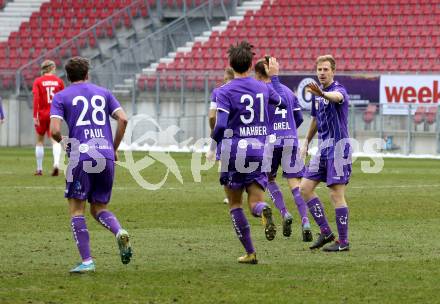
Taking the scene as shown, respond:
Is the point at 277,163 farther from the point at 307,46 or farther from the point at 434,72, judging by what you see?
the point at 307,46

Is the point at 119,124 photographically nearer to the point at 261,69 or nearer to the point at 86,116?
the point at 86,116

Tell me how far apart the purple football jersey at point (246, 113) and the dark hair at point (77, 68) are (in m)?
1.19

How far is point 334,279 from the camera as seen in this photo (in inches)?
348

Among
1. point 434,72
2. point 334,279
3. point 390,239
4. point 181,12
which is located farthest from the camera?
point 181,12

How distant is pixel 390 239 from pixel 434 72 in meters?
20.8

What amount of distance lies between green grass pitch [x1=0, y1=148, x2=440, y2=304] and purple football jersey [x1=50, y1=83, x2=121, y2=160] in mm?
1072

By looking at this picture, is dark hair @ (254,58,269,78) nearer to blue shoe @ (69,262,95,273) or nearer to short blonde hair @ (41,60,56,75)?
blue shoe @ (69,262,95,273)

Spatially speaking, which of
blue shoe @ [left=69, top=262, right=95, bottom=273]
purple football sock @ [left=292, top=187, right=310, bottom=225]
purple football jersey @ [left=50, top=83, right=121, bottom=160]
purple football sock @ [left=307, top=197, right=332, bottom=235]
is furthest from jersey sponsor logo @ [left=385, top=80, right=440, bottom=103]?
blue shoe @ [left=69, top=262, right=95, bottom=273]

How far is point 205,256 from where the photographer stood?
10.3 meters

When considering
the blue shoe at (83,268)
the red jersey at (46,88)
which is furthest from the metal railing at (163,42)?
the blue shoe at (83,268)

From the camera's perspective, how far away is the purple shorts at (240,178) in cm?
963

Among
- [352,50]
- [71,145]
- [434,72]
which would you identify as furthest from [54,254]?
[352,50]

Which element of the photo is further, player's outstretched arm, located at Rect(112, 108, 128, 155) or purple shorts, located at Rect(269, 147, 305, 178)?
purple shorts, located at Rect(269, 147, 305, 178)

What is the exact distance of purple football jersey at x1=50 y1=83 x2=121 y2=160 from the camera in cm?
925
